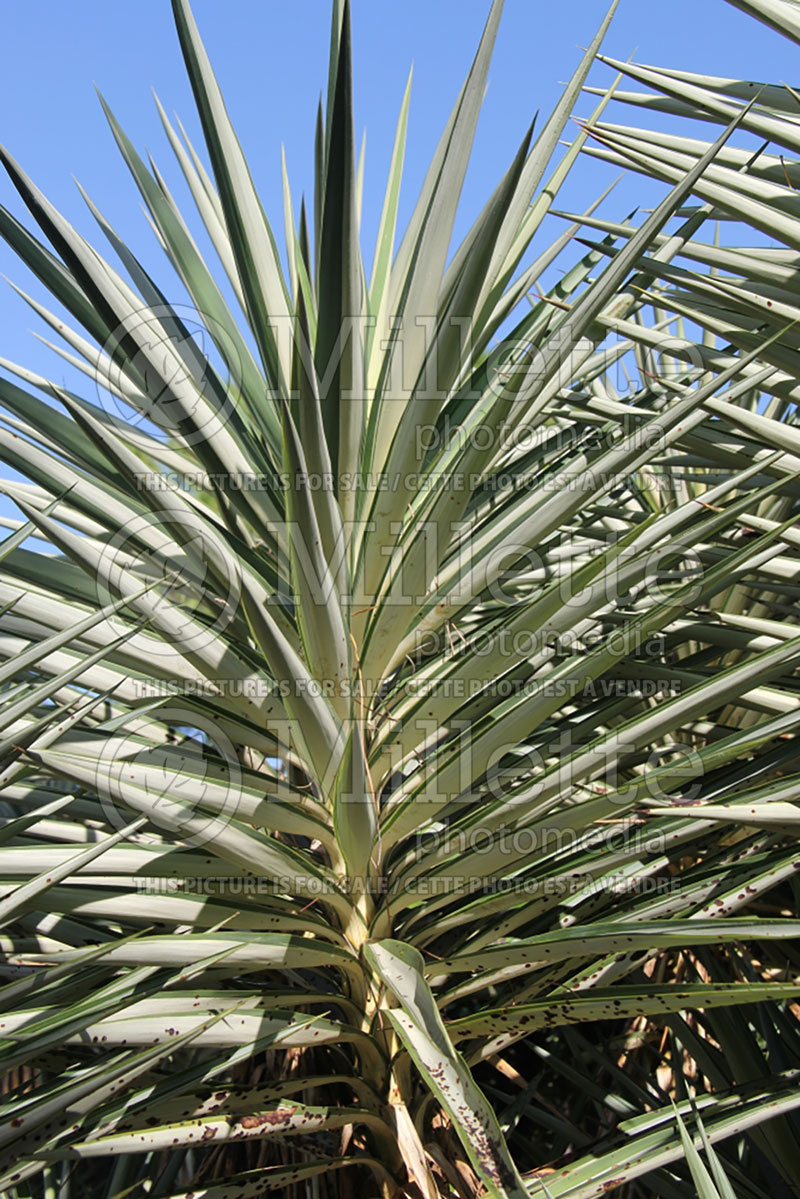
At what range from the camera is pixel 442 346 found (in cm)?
109

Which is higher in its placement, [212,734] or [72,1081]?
[212,734]

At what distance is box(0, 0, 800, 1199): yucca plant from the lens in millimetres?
924

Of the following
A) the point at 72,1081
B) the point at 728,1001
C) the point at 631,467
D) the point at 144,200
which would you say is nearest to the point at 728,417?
the point at 631,467

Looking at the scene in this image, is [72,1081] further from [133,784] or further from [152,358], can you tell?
[152,358]

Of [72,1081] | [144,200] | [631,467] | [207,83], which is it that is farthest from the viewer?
[144,200]

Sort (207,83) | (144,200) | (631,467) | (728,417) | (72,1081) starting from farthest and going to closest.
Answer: (144,200) < (207,83) < (728,417) < (631,467) < (72,1081)

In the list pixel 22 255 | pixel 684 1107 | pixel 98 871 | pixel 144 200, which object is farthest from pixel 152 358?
pixel 684 1107

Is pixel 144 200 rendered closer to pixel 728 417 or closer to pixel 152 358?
pixel 152 358

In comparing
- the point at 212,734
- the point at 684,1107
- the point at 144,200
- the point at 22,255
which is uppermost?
the point at 144,200

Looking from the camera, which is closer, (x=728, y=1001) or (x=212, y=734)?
(x=728, y=1001)

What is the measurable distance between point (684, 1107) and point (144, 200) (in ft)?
5.09

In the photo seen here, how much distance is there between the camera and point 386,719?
1224 mm

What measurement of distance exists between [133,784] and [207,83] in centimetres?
92

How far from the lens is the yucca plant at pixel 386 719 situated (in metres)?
0.92
